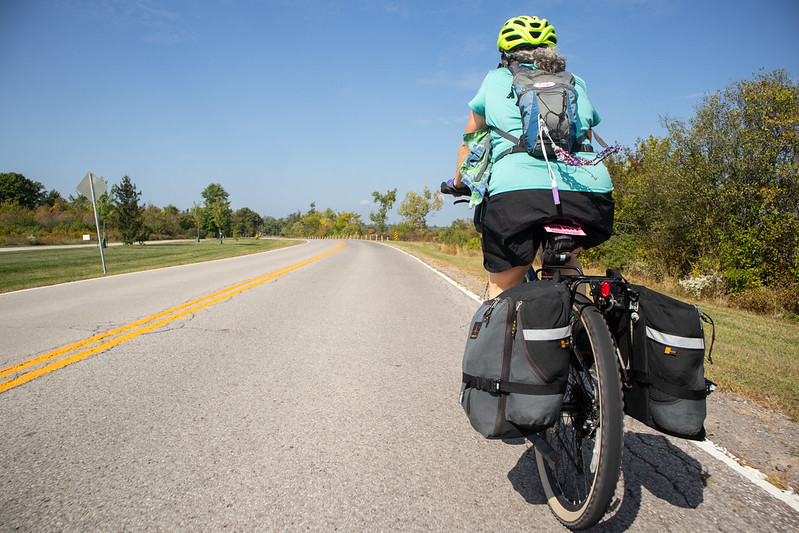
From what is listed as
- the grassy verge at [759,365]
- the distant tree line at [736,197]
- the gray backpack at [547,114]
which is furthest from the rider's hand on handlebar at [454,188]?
the distant tree line at [736,197]

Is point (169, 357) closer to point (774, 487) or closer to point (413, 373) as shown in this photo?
point (413, 373)

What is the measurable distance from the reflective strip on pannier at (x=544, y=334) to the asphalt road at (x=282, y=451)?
94 cm

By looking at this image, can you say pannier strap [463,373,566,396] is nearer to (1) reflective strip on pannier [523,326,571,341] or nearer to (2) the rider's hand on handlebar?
(1) reflective strip on pannier [523,326,571,341]

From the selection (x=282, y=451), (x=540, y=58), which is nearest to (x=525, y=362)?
(x=540, y=58)

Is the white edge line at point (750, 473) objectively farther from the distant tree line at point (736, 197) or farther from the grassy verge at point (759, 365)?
the distant tree line at point (736, 197)

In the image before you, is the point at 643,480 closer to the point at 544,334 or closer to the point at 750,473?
the point at 750,473

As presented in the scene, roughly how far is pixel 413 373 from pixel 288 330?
235 cm

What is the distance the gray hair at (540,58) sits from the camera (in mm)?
2178

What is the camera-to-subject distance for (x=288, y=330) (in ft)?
18.8

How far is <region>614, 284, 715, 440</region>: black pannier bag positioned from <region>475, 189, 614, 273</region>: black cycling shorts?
0.44 m

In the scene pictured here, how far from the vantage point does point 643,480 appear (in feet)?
7.53

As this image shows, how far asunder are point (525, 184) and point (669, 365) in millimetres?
951

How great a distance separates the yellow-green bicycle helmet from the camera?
2.32 meters

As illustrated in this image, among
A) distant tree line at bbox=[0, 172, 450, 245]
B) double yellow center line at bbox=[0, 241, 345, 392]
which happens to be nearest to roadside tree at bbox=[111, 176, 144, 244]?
distant tree line at bbox=[0, 172, 450, 245]
